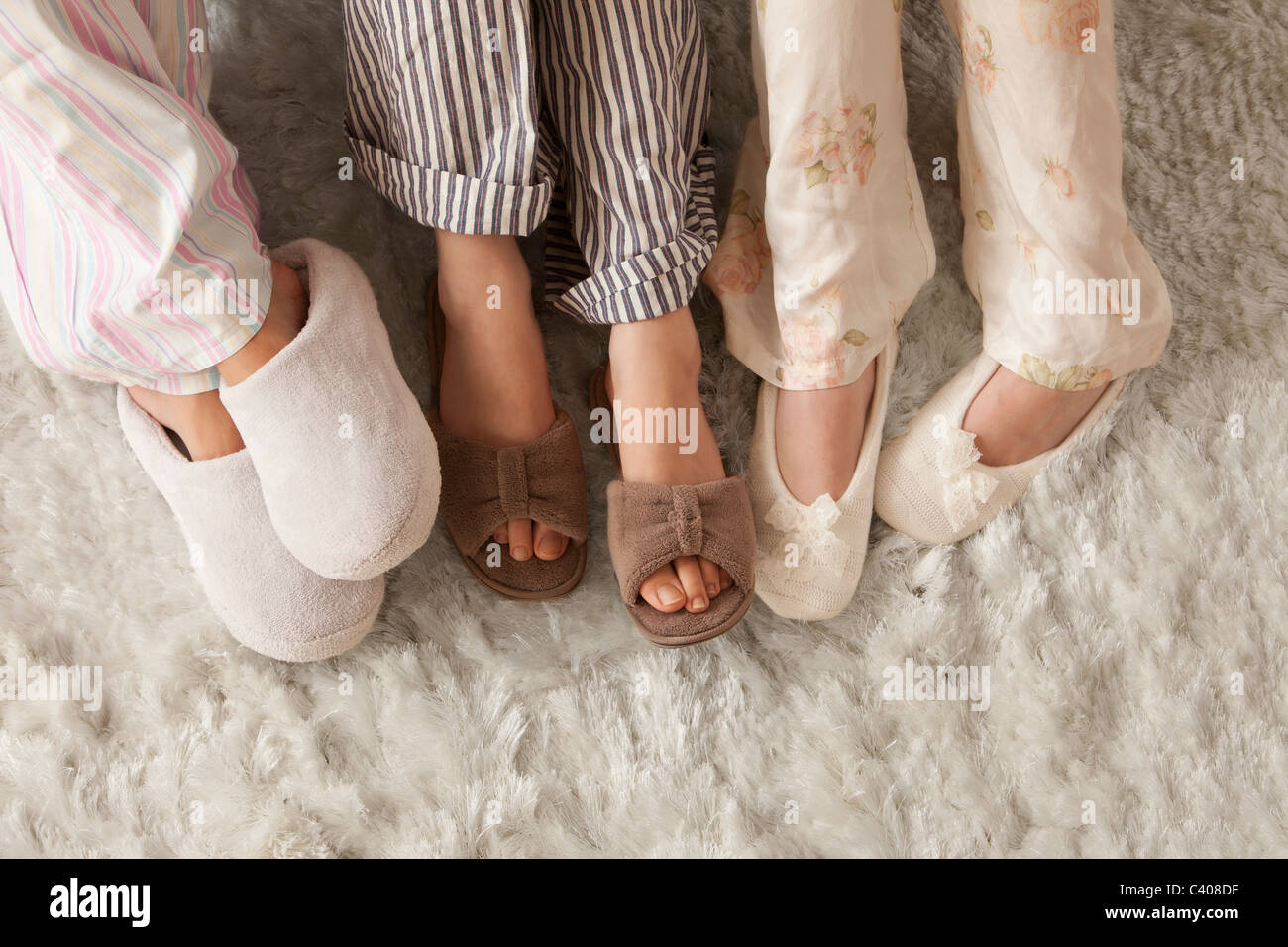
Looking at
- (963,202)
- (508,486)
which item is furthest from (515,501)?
(963,202)

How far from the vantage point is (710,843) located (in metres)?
0.69

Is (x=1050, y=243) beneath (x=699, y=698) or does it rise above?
above

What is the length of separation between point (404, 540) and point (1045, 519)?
0.50 metres

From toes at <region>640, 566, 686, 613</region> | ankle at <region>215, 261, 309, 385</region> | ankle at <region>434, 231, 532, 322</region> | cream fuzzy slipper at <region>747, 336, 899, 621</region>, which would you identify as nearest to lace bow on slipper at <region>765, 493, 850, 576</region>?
cream fuzzy slipper at <region>747, 336, 899, 621</region>

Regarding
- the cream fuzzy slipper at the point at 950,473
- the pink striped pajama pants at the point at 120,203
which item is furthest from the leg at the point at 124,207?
the cream fuzzy slipper at the point at 950,473

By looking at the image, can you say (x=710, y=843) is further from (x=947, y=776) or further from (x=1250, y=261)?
(x=1250, y=261)

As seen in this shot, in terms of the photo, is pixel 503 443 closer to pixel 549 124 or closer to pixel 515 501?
pixel 515 501

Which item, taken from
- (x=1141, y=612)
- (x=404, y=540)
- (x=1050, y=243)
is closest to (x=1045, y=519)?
(x=1141, y=612)

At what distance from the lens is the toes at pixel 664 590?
0.69m

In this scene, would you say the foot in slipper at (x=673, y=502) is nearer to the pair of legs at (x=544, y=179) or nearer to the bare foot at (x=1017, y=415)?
the pair of legs at (x=544, y=179)

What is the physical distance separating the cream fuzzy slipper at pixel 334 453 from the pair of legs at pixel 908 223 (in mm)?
292

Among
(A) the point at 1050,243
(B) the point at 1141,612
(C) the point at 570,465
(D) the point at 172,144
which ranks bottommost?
(B) the point at 1141,612

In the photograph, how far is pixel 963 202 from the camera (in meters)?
0.80
